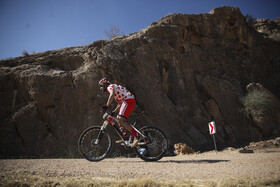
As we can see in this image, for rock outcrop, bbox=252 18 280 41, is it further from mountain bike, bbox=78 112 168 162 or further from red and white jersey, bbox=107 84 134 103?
red and white jersey, bbox=107 84 134 103

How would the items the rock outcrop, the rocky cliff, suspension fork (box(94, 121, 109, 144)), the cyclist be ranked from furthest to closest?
1. the rock outcrop
2. the rocky cliff
3. suspension fork (box(94, 121, 109, 144))
4. the cyclist

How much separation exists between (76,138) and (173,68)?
251 inches

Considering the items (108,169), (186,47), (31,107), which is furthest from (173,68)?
(108,169)

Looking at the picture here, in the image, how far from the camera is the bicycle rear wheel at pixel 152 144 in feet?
17.4

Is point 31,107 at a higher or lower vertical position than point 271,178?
higher

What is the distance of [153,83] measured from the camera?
9984mm

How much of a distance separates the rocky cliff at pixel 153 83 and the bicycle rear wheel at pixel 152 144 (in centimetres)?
331

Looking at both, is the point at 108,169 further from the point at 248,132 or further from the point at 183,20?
the point at 183,20

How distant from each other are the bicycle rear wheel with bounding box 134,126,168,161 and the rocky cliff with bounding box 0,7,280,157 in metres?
3.31

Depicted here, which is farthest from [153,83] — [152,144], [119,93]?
[152,144]

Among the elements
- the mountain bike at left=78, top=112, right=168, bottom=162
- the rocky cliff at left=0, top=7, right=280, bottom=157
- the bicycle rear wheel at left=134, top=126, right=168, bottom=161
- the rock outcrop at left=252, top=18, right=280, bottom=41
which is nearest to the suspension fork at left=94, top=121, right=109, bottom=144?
the mountain bike at left=78, top=112, right=168, bottom=162

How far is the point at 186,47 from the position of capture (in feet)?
39.8

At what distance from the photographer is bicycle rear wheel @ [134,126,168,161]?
531 centimetres

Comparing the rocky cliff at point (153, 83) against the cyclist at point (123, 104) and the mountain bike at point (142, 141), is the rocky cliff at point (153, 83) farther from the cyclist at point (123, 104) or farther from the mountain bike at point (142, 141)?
the cyclist at point (123, 104)
